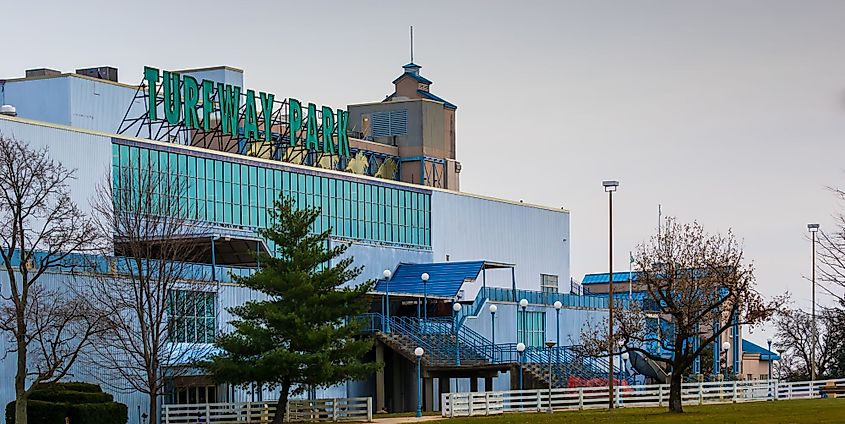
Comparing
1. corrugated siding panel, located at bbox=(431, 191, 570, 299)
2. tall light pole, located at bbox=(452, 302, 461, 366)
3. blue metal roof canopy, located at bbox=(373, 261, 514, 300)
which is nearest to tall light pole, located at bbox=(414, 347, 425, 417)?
tall light pole, located at bbox=(452, 302, 461, 366)

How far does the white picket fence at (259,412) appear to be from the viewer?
6519 cm

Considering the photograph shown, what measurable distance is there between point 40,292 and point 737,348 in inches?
2819

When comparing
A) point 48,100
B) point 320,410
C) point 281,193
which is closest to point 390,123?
point 281,193

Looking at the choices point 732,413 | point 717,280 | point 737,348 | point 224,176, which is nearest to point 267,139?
point 224,176

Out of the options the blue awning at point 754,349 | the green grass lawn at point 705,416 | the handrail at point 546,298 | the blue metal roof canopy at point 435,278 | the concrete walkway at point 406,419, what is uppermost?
the blue metal roof canopy at point 435,278

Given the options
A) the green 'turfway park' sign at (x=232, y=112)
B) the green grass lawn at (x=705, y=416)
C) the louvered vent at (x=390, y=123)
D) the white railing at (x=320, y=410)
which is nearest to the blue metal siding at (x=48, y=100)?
the green 'turfway park' sign at (x=232, y=112)

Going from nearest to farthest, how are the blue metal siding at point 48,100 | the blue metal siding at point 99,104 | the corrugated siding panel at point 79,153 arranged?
the corrugated siding panel at point 79,153, the blue metal siding at point 48,100, the blue metal siding at point 99,104

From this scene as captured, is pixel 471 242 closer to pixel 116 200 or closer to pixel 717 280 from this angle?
pixel 717 280

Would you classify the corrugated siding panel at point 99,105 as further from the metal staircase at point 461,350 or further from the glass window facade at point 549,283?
the glass window facade at point 549,283

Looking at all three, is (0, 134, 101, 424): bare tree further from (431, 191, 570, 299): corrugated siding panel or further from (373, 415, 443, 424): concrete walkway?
(431, 191, 570, 299): corrugated siding panel

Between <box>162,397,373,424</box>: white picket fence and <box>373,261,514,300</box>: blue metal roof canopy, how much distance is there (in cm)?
1768

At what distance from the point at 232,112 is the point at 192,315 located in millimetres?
16697

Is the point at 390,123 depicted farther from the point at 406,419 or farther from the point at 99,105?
the point at 406,419

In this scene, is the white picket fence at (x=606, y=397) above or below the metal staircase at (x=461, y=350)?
below
